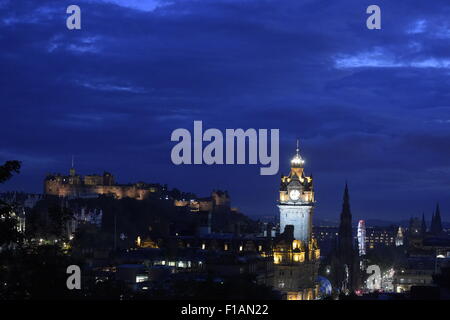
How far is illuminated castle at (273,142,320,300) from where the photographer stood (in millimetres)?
154250

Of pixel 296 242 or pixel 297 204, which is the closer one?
pixel 296 242

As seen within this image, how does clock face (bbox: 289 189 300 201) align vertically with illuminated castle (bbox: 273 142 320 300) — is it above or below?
above

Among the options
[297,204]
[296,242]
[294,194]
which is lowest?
[296,242]

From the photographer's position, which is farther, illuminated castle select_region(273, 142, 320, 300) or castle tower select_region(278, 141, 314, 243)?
castle tower select_region(278, 141, 314, 243)

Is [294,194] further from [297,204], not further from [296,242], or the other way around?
[296,242]

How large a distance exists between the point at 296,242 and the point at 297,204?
1148cm

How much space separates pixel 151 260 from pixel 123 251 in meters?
10.6

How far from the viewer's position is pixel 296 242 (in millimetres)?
162875

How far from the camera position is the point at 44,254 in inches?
2729

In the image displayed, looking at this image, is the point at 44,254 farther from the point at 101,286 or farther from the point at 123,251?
the point at 123,251

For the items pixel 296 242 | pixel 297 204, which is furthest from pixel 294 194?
pixel 296 242

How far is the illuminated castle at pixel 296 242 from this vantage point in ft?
506
